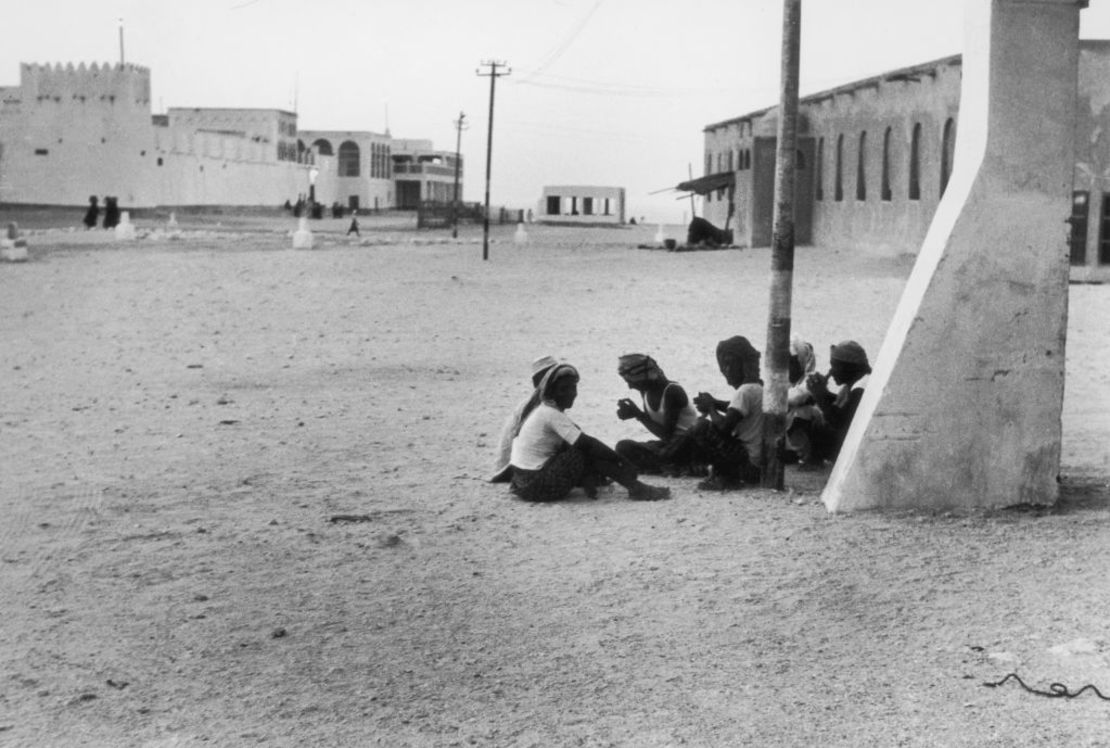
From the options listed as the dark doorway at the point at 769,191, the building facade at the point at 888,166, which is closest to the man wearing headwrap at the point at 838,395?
the building facade at the point at 888,166

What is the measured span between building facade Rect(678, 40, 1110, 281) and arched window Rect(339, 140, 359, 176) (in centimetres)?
5733

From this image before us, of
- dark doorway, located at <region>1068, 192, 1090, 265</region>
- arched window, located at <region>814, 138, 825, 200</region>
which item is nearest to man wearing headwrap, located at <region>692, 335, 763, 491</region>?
dark doorway, located at <region>1068, 192, 1090, 265</region>

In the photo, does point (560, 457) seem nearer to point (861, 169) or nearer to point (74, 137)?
point (861, 169)

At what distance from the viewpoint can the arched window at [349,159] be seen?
94375 millimetres

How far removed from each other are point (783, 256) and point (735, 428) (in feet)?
3.21

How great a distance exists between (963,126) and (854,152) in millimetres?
25205

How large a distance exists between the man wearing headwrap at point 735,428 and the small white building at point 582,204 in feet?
234

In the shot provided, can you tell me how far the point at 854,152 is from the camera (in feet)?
102

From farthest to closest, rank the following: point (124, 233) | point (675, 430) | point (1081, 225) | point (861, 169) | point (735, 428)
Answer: point (124, 233)
point (861, 169)
point (1081, 225)
point (675, 430)
point (735, 428)

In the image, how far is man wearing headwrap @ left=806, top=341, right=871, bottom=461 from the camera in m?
7.68

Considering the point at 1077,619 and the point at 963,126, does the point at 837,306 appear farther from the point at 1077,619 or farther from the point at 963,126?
the point at 1077,619

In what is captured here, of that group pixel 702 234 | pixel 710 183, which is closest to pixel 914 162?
pixel 702 234

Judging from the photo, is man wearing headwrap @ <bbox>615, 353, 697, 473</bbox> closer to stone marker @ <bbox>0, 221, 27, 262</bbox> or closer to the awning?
stone marker @ <bbox>0, 221, 27, 262</bbox>

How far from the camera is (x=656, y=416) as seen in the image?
7.79 metres
